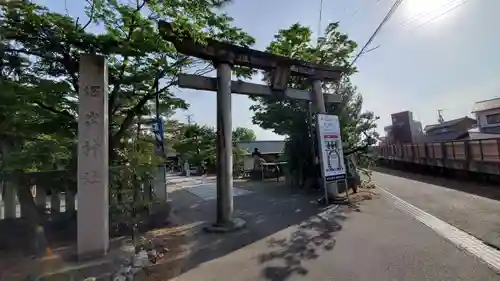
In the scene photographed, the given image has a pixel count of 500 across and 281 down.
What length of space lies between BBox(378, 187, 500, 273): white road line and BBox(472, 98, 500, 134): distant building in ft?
83.4

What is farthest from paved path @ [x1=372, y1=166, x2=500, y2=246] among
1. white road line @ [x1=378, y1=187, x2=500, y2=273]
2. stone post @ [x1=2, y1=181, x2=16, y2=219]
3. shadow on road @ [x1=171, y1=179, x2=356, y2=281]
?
stone post @ [x1=2, y1=181, x2=16, y2=219]

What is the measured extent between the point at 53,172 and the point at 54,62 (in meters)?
2.08

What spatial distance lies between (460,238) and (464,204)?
3.48m

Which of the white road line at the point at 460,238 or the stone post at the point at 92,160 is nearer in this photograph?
the white road line at the point at 460,238

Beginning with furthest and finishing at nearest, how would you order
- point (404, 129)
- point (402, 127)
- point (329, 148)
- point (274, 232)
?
1. point (402, 127)
2. point (404, 129)
3. point (329, 148)
4. point (274, 232)

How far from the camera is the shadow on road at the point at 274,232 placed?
4.52 metres

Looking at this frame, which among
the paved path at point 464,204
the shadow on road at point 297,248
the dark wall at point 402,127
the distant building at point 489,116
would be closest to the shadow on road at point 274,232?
the shadow on road at point 297,248

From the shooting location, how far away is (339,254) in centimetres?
470

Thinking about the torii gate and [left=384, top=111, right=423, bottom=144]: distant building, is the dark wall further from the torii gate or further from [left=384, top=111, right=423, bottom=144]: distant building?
the torii gate

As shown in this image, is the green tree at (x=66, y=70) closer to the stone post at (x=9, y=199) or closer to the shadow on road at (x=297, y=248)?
the stone post at (x=9, y=199)

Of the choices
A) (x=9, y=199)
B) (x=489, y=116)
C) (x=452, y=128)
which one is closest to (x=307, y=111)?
(x=9, y=199)

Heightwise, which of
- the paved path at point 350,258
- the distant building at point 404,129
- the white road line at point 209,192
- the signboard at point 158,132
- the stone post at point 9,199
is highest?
the distant building at point 404,129

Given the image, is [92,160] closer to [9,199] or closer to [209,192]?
[9,199]

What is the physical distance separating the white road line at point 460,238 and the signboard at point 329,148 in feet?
6.53
